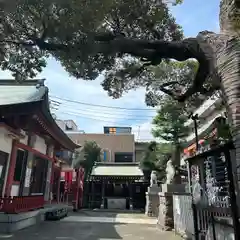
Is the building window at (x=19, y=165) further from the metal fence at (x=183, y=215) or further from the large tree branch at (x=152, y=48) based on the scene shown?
the large tree branch at (x=152, y=48)

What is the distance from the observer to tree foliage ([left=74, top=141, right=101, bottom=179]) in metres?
23.7

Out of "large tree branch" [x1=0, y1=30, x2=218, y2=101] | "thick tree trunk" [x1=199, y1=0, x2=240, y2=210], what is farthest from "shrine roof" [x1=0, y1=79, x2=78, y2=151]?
"thick tree trunk" [x1=199, y1=0, x2=240, y2=210]

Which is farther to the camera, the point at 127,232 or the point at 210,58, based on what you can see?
the point at 127,232

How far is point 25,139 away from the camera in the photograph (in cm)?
1155

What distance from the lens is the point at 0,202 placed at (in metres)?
8.66

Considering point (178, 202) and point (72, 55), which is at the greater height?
point (72, 55)

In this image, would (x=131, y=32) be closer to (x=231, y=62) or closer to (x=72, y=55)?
(x=72, y=55)

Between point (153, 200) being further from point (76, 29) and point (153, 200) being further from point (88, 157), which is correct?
point (76, 29)

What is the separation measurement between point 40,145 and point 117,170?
36.1 feet

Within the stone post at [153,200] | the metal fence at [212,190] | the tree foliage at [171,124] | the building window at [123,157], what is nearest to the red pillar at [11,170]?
the tree foliage at [171,124]

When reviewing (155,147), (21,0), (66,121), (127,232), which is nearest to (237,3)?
(21,0)

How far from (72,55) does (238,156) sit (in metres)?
3.39

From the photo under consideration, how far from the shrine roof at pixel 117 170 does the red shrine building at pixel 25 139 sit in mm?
7562

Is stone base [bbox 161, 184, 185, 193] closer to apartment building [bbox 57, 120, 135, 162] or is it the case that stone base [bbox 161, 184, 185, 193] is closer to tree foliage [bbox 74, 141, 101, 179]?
tree foliage [bbox 74, 141, 101, 179]
